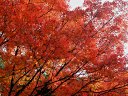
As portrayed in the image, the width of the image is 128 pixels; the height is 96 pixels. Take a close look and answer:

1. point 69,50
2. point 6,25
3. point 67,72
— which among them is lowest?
point 67,72

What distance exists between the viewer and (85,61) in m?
11.8

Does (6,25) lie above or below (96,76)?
above

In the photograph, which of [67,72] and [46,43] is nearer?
[46,43]

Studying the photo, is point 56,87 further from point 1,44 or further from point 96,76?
point 1,44

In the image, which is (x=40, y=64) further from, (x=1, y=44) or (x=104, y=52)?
(x=104, y=52)

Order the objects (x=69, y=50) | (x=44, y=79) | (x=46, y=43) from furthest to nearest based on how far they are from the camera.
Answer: (x=44, y=79) → (x=69, y=50) → (x=46, y=43)

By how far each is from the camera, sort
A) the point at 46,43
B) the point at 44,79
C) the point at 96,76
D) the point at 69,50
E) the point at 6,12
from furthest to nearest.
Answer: the point at 44,79
the point at 96,76
the point at 69,50
the point at 46,43
the point at 6,12

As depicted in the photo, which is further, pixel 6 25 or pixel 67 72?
pixel 67 72

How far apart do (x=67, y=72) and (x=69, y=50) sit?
1.51 meters

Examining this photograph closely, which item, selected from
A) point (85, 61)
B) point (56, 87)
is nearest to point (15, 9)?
point (85, 61)

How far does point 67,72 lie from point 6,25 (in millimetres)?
3809

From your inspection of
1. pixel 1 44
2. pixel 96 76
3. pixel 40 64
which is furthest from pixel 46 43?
pixel 96 76

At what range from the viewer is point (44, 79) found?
13.8 metres

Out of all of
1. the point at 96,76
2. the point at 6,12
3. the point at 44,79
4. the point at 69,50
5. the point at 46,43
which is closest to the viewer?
the point at 6,12
